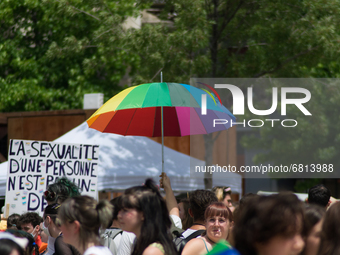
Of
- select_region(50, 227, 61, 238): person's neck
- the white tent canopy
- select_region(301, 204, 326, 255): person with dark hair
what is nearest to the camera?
select_region(301, 204, 326, 255): person with dark hair

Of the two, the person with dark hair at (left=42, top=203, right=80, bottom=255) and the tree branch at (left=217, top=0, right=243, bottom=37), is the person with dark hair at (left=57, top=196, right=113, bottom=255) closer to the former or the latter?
the person with dark hair at (left=42, top=203, right=80, bottom=255)

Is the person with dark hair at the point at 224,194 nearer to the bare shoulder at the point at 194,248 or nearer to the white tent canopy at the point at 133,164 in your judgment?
the white tent canopy at the point at 133,164

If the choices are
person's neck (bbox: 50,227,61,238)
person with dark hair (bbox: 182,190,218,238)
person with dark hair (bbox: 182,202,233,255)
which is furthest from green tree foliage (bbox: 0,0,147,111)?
person with dark hair (bbox: 182,202,233,255)

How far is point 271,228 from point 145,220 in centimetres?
124

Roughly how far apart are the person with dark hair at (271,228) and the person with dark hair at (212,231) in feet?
5.23

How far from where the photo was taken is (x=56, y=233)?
4168 mm

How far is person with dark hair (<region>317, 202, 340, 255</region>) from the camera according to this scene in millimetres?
2320

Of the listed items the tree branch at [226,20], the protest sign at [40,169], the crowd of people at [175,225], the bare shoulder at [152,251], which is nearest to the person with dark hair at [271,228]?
the crowd of people at [175,225]

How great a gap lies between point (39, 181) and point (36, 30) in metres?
13.1

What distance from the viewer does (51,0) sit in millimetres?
12211

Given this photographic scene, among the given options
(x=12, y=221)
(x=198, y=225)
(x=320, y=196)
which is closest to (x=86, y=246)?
(x=198, y=225)

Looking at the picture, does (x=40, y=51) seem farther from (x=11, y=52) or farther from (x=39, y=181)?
(x=39, y=181)

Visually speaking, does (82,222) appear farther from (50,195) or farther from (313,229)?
(50,195)

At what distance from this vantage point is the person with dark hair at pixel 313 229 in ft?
7.97
